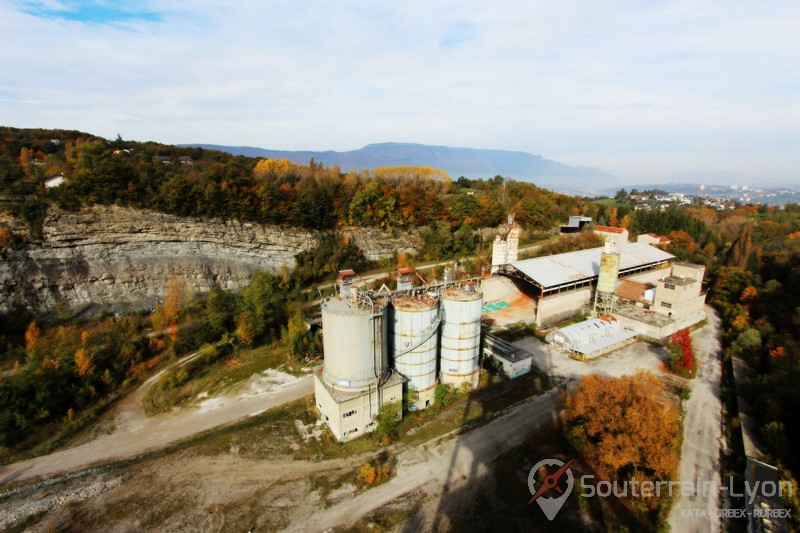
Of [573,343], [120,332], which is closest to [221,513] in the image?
[120,332]

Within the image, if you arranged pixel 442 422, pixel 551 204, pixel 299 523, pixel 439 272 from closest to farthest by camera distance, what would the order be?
pixel 299 523, pixel 442 422, pixel 439 272, pixel 551 204

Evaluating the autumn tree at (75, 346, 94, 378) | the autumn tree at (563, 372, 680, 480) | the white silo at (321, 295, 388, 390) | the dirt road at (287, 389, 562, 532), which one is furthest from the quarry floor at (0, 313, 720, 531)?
the autumn tree at (75, 346, 94, 378)

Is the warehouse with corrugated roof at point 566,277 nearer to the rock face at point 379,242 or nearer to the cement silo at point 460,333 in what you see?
the cement silo at point 460,333

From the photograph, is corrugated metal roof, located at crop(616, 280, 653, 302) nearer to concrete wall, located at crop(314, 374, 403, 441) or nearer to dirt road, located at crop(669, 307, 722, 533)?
dirt road, located at crop(669, 307, 722, 533)

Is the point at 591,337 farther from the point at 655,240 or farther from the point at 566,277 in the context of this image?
the point at 655,240

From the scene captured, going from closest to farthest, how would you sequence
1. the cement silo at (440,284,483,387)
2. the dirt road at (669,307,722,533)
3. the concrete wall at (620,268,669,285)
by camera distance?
the dirt road at (669,307,722,533) → the cement silo at (440,284,483,387) → the concrete wall at (620,268,669,285)

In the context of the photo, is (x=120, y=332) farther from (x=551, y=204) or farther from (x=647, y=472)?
(x=551, y=204)
